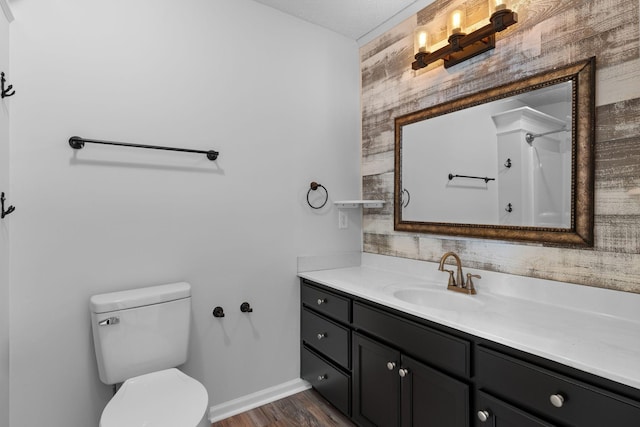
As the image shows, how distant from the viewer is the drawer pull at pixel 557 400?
0.96 metres

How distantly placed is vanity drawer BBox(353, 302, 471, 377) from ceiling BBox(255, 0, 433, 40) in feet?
5.91

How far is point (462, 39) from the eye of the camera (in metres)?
1.74

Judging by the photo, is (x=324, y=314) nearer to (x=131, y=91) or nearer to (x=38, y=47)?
(x=131, y=91)

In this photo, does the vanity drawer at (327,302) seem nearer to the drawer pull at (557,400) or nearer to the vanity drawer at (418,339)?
the vanity drawer at (418,339)

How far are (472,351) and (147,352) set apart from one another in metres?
1.40

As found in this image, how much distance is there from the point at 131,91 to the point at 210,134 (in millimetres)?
427

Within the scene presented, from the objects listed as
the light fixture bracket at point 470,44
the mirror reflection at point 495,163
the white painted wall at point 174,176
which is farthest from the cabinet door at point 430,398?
the light fixture bracket at point 470,44

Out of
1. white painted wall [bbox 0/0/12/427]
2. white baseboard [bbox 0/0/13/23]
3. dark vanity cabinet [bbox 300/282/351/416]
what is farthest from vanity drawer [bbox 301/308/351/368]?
white baseboard [bbox 0/0/13/23]

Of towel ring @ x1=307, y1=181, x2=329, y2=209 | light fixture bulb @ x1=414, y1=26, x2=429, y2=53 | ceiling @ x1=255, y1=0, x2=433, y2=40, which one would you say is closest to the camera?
light fixture bulb @ x1=414, y1=26, x2=429, y2=53

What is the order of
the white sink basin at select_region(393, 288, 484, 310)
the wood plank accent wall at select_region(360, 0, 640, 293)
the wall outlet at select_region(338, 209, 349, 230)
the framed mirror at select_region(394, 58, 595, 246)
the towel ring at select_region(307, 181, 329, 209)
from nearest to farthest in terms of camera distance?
the wood plank accent wall at select_region(360, 0, 640, 293) → the framed mirror at select_region(394, 58, 595, 246) → the white sink basin at select_region(393, 288, 484, 310) → the towel ring at select_region(307, 181, 329, 209) → the wall outlet at select_region(338, 209, 349, 230)

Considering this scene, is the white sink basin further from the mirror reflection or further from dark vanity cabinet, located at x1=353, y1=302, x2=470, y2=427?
the mirror reflection

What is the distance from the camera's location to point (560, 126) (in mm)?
1444

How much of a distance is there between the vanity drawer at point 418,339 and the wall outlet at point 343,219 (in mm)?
771

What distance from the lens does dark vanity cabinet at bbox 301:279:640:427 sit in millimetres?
953
